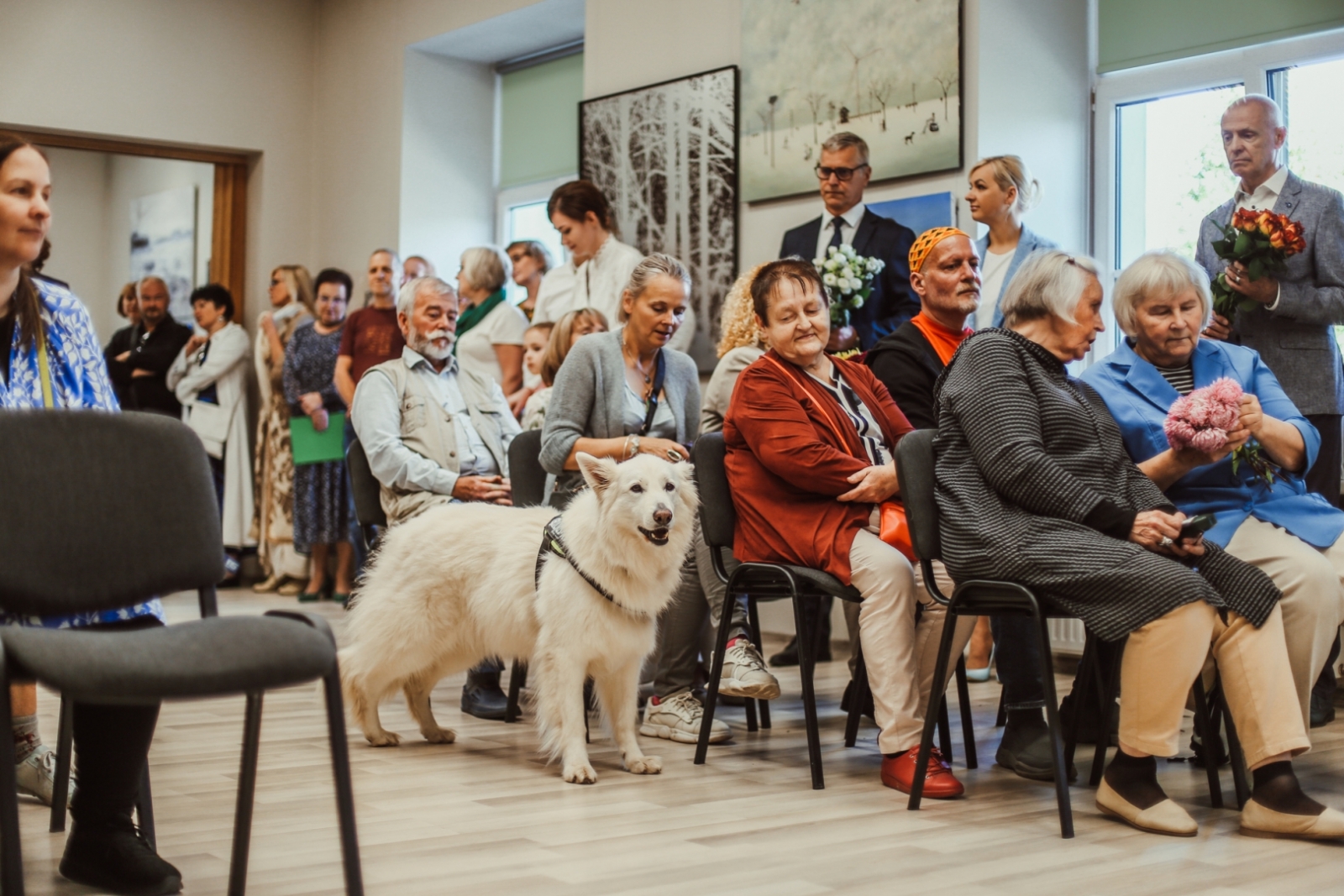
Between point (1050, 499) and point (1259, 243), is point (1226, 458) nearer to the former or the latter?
point (1050, 499)

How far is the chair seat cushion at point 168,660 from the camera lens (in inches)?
67.1

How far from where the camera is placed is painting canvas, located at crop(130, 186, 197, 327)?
955cm

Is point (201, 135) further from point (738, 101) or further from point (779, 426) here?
point (779, 426)

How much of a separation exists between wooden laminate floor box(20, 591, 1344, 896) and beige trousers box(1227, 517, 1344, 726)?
336mm

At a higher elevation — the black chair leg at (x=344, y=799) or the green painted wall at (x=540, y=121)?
the green painted wall at (x=540, y=121)

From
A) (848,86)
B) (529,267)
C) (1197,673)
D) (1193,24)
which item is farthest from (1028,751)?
(529,267)

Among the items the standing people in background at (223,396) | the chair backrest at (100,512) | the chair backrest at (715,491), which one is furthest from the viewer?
the standing people in background at (223,396)

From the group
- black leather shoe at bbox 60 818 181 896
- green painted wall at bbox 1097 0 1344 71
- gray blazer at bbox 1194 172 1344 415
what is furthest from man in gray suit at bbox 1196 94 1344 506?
black leather shoe at bbox 60 818 181 896

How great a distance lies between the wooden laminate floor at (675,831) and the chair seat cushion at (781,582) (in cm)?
45

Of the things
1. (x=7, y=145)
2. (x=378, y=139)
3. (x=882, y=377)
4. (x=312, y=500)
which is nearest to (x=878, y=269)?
(x=882, y=377)

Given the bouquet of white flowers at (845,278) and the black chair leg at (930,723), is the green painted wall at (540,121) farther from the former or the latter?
the black chair leg at (930,723)

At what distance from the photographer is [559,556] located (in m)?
3.37

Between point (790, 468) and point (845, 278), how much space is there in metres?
1.70

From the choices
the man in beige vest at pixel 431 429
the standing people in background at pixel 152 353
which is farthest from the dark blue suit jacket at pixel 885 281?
the standing people in background at pixel 152 353
